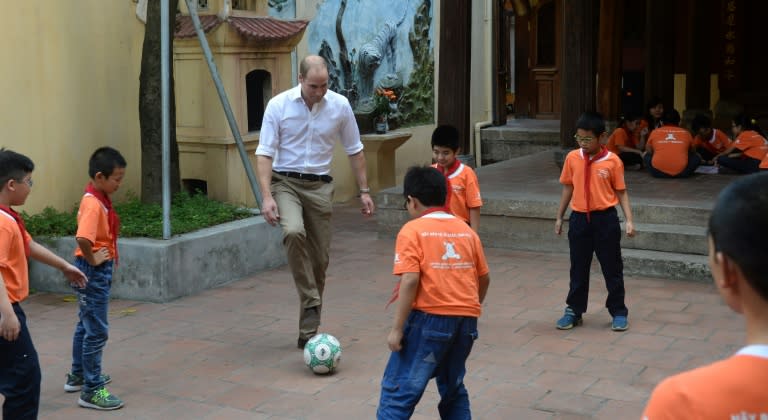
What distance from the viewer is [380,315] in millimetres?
7641

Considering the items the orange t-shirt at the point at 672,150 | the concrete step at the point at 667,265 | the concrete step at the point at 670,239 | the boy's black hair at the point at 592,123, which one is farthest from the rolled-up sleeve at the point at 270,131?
the orange t-shirt at the point at 672,150

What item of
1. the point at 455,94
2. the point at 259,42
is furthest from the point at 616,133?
the point at 259,42

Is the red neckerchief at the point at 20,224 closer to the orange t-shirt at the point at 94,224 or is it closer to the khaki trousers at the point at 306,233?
the orange t-shirt at the point at 94,224

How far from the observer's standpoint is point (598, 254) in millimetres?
7090

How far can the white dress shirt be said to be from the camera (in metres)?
6.47

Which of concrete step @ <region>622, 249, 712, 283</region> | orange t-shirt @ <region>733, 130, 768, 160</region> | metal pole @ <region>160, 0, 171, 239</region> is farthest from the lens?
orange t-shirt @ <region>733, 130, 768, 160</region>

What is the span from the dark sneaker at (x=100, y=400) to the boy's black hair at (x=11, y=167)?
5.01 feet

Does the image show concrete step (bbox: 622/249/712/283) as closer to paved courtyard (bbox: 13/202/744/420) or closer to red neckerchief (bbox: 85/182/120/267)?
paved courtyard (bbox: 13/202/744/420)

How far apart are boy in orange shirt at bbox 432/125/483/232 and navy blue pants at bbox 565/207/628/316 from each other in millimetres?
945

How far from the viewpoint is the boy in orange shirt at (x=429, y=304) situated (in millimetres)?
4324

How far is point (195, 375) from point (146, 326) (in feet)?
4.34

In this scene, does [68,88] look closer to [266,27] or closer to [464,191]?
[266,27]

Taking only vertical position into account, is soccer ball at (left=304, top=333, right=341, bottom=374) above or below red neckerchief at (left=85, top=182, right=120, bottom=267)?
below

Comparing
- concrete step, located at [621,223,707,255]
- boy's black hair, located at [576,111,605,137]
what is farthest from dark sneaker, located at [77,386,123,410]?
concrete step, located at [621,223,707,255]
